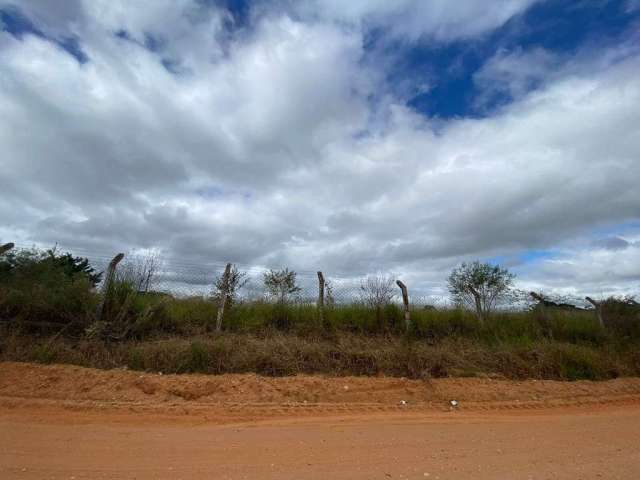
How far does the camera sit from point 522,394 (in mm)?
9484

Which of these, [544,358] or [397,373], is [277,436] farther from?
[544,358]

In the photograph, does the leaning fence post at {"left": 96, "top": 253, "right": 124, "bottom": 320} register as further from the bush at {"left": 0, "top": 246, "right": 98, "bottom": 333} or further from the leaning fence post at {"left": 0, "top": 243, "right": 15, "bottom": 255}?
the leaning fence post at {"left": 0, "top": 243, "right": 15, "bottom": 255}

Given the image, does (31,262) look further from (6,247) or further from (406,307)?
(406,307)

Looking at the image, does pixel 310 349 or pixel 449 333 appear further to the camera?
pixel 449 333

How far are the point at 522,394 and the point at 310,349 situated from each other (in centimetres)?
508

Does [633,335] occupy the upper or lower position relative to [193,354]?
upper

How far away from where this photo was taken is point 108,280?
11.1 meters

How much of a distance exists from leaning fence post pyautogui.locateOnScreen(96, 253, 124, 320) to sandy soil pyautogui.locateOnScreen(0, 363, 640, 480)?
2016 mm

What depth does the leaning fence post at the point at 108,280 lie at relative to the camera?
1066cm

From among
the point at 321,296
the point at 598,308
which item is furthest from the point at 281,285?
the point at 598,308

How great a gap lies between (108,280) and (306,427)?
7345 millimetres

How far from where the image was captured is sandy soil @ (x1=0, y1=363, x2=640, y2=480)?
4930 millimetres

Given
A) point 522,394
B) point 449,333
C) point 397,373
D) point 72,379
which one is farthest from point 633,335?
point 72,379

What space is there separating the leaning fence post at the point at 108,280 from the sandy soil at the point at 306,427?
202 centimetres
